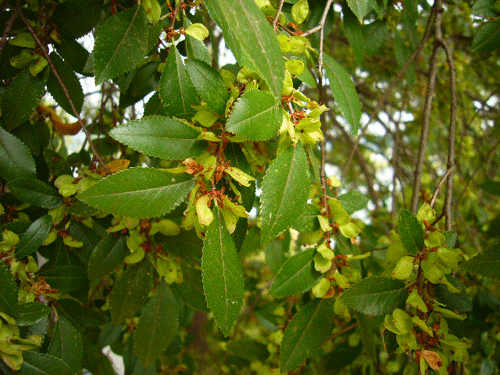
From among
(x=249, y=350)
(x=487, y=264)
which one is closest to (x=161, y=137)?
(x=487, y=264)

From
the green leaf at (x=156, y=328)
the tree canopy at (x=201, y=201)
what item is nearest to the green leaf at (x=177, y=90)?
the tree canopy at (x=201, y=201)

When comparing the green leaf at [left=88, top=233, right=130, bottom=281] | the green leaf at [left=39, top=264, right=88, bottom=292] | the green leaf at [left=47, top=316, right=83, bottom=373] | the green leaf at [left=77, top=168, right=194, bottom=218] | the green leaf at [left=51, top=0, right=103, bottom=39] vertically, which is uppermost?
the green leaf at [left=51, top=0, right=103, bottom=39]

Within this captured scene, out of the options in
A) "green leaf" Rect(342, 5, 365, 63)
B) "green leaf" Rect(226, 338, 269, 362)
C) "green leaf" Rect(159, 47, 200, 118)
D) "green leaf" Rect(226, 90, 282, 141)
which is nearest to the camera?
"green leaf" Rect(226, 90, 282, 141)

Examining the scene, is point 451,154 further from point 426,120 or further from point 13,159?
Answer: point 13,159

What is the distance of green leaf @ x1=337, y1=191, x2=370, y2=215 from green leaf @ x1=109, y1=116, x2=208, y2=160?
45 cm

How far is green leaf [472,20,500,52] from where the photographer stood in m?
1.09

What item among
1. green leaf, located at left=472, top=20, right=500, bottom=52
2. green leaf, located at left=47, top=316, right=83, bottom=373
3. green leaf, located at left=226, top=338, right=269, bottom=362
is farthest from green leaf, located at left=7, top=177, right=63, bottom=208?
green leaf, located at left=472, top=20, right=500, bottom=52

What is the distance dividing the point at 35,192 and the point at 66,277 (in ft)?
0.65

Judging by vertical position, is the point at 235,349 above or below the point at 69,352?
below

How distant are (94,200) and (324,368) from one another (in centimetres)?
98

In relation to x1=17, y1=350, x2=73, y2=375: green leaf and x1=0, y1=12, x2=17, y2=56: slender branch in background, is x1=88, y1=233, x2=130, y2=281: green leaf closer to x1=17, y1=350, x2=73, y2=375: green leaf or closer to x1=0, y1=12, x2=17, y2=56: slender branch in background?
x1=17, y1=350, x2=73, y2=375: green leaf

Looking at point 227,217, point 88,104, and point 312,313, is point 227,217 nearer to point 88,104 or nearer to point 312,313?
point 312,313

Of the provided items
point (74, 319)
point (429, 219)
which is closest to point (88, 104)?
point (74, 319)

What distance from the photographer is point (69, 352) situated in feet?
→ 2.73
